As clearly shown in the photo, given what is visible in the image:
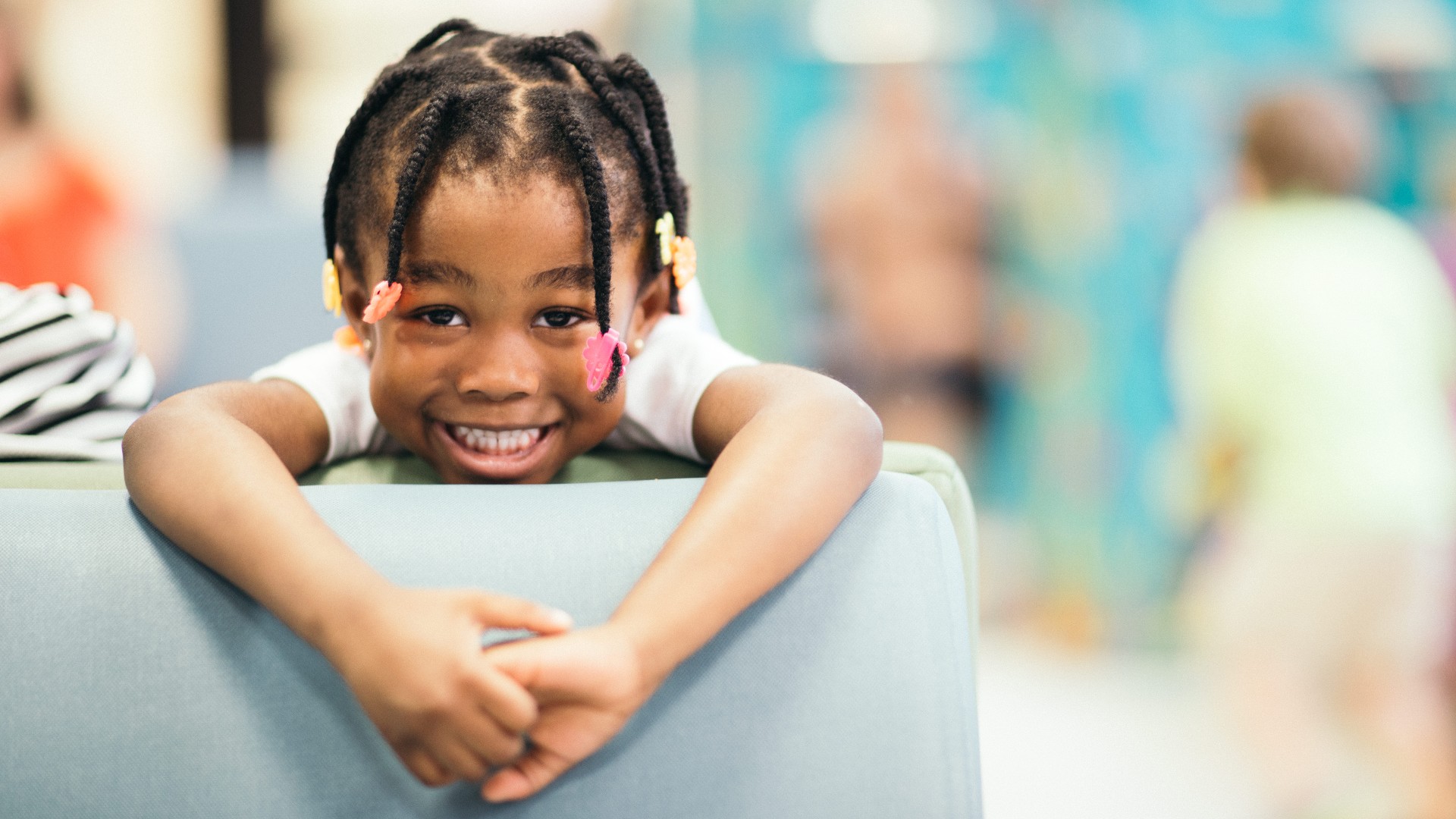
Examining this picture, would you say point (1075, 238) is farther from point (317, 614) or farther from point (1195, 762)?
point (317, 614)

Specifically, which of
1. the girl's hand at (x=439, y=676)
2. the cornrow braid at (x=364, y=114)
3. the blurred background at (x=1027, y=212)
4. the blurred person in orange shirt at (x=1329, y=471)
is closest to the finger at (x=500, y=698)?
the girl's hand at (x=439, y=676)

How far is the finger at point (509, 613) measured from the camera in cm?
64

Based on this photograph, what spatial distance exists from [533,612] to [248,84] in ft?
11.4

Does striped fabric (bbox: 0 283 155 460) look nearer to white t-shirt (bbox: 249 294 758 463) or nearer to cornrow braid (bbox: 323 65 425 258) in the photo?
white t-shirt (bbox: 249 294 758 463)

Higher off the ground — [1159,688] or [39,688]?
[39,688]

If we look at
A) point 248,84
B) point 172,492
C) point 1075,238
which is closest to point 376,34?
point 248,84

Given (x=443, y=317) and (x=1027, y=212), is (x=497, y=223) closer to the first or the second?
(x=443, y=317)

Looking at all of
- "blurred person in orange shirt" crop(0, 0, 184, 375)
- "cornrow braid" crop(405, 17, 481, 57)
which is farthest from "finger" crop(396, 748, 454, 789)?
"blurred person in orange shirt" crop(0, 0, 184, 375)

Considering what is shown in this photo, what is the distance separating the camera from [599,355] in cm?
88

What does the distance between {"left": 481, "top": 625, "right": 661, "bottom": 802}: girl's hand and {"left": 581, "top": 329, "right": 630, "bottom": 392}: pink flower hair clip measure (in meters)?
0.26

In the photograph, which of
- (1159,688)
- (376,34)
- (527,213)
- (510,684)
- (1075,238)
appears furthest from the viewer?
(376,34)

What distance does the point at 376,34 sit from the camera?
3.55 metres

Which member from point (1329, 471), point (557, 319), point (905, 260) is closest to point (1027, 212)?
point (905, 260)

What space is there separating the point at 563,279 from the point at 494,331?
0.06 meters
